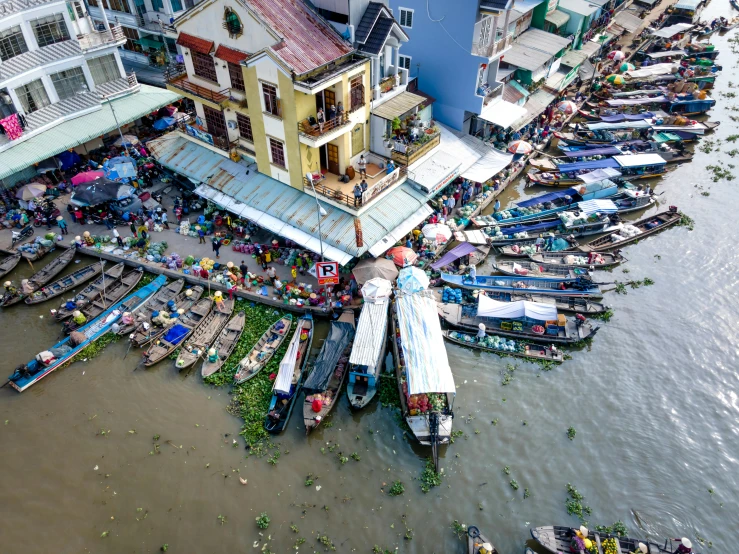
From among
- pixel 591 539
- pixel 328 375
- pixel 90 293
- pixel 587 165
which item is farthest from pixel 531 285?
pixel 90 293

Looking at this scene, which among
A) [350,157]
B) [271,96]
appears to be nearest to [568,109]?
[350,157]


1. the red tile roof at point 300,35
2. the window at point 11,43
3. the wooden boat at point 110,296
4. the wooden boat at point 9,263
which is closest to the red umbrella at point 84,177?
the wooden boat at point 9,263

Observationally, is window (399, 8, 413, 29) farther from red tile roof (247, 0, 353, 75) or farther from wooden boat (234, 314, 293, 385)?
wooden boat (234, 314, 293, 385)

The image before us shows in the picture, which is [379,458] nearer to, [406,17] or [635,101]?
[406,17]

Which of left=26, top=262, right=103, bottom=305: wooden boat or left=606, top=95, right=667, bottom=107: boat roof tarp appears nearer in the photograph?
left=26, top=262, right=103, bottom=305: wooden boat

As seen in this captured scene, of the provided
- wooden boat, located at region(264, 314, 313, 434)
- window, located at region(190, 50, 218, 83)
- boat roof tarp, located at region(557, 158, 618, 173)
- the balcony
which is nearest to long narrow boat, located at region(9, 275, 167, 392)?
wooden boat, located at region(264, 314, 313, 434)

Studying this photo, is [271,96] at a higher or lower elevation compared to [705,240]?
higher

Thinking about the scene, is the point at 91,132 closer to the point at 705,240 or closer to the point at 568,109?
the point at 568,109
